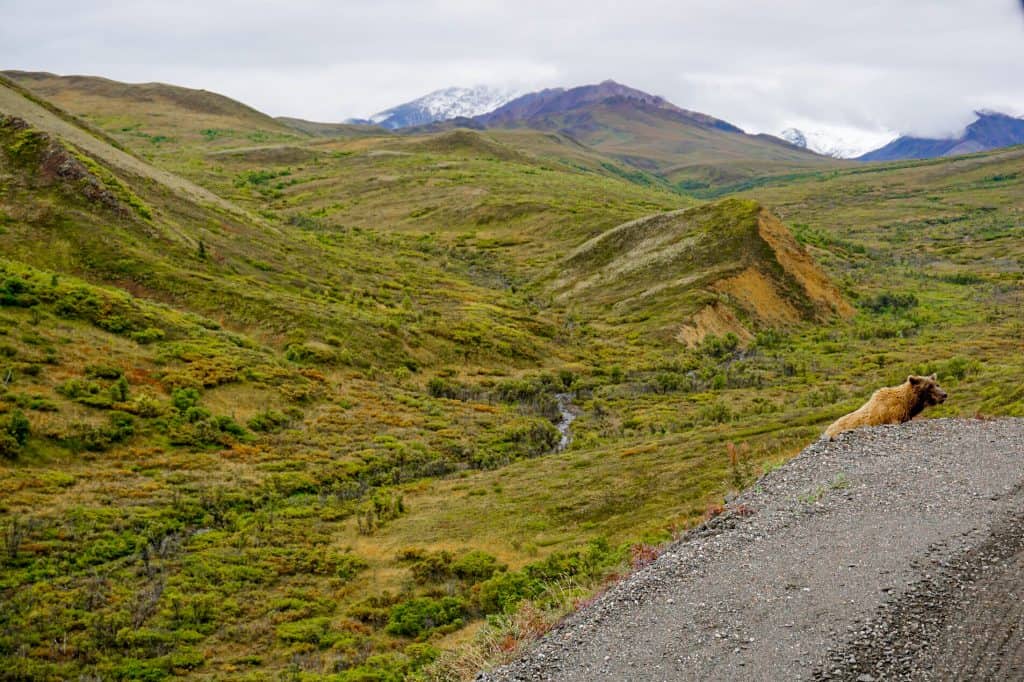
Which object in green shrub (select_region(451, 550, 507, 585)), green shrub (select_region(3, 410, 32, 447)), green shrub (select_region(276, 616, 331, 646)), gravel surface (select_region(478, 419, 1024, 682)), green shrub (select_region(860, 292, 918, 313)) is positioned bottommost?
green shrub (select_region(276, 616, 331, 646))

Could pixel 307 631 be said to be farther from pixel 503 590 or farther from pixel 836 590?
pixel 836 590

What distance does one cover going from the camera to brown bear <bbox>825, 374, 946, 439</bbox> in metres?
19.1

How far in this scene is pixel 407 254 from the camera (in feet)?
343

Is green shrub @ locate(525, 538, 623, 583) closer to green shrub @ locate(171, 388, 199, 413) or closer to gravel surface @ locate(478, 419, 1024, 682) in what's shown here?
gravel surface @ locate(478, 419, 1024, 682)

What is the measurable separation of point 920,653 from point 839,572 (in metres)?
2.10

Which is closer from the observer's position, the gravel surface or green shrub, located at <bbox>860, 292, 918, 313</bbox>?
the gravel surface

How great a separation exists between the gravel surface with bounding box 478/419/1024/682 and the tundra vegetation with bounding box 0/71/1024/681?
75.5 inches

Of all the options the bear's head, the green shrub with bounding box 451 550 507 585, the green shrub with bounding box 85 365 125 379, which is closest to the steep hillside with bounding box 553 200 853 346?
the green shrub with bounding box 85 365 125 379

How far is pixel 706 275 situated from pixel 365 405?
137ft

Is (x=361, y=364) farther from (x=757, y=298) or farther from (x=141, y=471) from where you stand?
(x=757, y=298)

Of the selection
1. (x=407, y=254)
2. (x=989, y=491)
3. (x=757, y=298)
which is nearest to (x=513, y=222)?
(x=407, y=254)

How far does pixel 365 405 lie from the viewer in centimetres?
4859

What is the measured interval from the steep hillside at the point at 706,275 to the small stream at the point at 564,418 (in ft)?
54.0

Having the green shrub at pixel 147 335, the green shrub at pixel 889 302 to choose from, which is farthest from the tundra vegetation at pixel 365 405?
the green shrub at pixel 889 302
